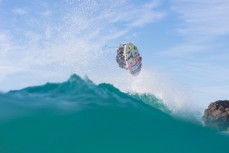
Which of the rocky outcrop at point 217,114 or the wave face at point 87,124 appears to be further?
the rocky outcrop at point 217,114

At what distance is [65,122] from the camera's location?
67.9 ft

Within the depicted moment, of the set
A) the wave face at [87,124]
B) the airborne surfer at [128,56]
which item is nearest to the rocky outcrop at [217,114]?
the airborne surfer at [128,56]

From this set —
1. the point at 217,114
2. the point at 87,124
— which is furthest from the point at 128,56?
the point at 87,124

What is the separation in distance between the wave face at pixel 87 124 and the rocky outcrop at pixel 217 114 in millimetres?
12748

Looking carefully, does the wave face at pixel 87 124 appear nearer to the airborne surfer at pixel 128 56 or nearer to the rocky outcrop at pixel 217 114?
the airborne surfer at pixel 128 56

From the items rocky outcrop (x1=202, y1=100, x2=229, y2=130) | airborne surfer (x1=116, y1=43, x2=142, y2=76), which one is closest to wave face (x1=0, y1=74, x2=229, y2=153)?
airborne surfer (x1=116, y1=43, x2=142, y2=76)

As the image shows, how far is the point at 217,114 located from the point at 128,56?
1122 centimetres

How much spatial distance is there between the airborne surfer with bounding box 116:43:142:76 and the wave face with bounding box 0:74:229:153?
31.0ft

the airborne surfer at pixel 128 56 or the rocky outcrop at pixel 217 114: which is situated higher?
the airborne surfer at pixel 128 56

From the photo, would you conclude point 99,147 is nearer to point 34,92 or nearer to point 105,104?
point 105,104

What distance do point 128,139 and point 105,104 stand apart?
105 inches

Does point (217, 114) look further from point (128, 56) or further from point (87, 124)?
point (87, 124)

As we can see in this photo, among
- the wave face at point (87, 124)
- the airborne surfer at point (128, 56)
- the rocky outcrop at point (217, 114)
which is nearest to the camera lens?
the wave face at point (87, 124)

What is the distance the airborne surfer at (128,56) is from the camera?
34094mm
